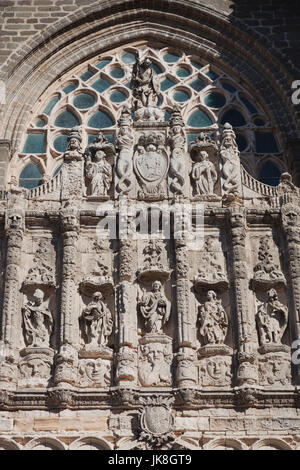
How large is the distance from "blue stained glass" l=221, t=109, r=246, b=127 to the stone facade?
4.48 feet

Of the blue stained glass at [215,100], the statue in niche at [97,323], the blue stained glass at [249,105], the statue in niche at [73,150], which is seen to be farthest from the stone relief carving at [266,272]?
the blue stained glass at [215,100]

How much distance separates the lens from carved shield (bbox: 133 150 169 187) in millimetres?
15580

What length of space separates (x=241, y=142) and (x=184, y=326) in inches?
207

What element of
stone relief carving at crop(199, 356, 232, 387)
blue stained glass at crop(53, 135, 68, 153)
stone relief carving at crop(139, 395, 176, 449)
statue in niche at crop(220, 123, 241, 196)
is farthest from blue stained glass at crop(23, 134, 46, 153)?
stone relief carving at crop(139, 395, 176, 449)

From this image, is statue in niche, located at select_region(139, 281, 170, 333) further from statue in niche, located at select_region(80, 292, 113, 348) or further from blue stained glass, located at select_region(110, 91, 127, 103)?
blue stained glass, located at select_region(110, 91, 127, 103)

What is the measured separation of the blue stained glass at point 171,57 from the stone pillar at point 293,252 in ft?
17.1

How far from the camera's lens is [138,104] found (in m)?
16.6

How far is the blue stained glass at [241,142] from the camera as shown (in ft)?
59.3

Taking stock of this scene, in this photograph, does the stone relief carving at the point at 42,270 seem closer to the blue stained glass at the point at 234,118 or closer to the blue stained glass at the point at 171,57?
the blue stained glass at the point at 234,118

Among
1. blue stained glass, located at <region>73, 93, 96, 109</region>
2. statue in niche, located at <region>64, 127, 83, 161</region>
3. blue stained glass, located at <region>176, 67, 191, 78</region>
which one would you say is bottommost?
statue in niche, located at <region>64, 127, 83, 161</region>

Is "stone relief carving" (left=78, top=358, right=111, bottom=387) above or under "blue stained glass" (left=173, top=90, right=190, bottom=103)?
under

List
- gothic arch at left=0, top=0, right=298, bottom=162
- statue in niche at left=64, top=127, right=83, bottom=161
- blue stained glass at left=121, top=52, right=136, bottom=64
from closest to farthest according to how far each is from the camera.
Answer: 1. statue in niche at left=64, top=127, right=83, bottom=161
2. gothic arch at left=0, top=0, right=298, bottom=162
3. blue stained glass at left=121, top=52, right=136, bottom=64

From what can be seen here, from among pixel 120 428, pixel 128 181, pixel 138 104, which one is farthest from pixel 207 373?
pixel 138 104
